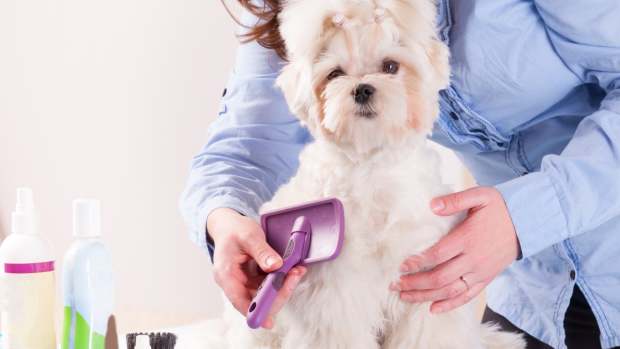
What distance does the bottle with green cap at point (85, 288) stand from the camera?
39.3 inches

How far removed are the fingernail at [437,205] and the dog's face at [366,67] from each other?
0.34ft

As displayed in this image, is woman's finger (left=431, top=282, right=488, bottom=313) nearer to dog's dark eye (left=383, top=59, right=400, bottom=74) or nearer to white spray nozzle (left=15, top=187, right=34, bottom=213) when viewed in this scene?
dog's dark eye (left=383, top=59, right=400, bottom=74)

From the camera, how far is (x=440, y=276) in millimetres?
962

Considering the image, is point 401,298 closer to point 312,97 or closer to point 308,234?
point 308,234

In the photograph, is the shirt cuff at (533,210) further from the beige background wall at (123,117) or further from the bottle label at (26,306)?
the beige background wall at (123,117)

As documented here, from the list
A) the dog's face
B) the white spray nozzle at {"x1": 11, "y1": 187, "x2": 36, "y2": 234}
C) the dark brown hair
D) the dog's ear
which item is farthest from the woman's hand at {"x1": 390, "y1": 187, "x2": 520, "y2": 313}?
the white spray nozzle at {"x1": 11, "y1": 187, "x2": 36, "y2": 234}

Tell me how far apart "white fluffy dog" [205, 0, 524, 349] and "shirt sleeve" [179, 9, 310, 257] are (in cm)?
17

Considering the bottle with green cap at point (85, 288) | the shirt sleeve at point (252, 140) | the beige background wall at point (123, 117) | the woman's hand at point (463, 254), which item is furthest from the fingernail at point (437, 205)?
the beige background wall at point (123, 117)

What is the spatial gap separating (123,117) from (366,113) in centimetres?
195

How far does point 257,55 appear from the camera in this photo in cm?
124

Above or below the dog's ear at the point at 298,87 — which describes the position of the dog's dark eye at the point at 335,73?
above

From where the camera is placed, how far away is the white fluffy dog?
3.23ft

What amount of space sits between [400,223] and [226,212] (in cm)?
26

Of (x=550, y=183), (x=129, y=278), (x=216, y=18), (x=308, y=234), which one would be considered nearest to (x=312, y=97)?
(x=308, y=234)
